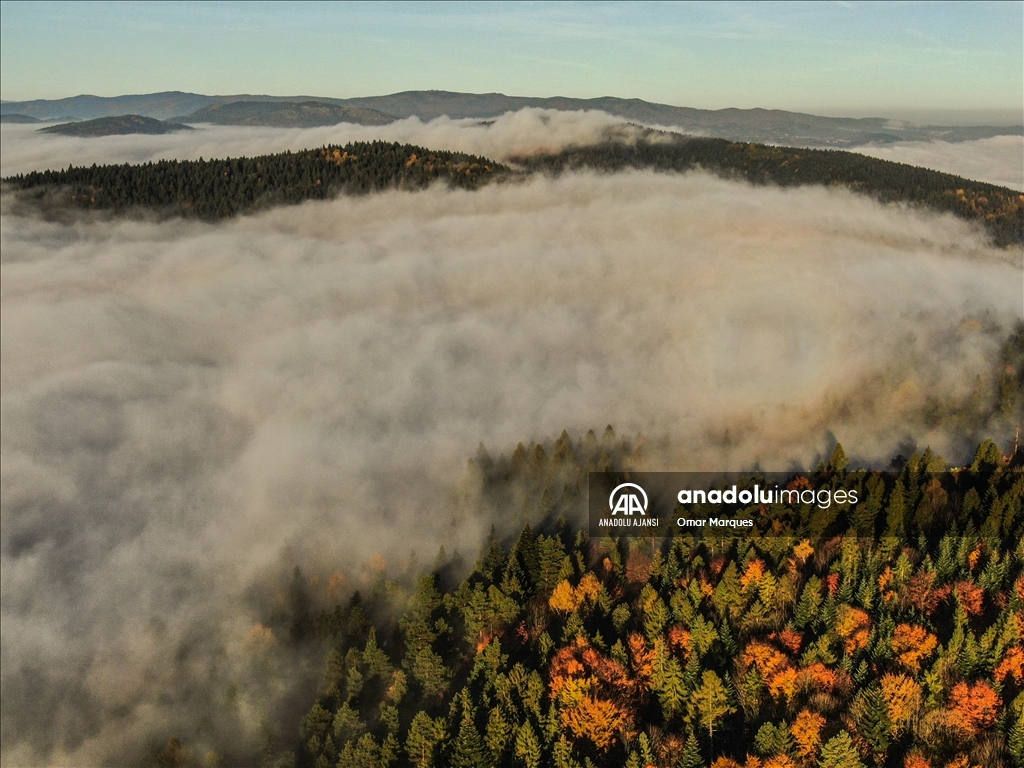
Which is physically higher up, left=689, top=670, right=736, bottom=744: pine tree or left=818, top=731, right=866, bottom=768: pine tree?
left=818, top=731, right=866, bottom=768: pine tree

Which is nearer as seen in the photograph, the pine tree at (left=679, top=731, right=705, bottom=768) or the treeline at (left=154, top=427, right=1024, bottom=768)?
the pine tree at (left=679, top=731, right=705, bottom=768)

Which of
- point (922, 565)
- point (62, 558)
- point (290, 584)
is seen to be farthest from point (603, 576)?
point (62, 558)

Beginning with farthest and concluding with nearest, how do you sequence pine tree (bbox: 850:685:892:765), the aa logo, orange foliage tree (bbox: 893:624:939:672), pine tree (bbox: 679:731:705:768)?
1. the aa logo
2. orange foliage tree (bbox: 893:624:939:672)
3. pine tree (bbox: 850:685:892:765)
4. pine tree (bbox: 679:731:705:768)

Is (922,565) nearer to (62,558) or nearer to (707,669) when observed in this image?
(707,669)

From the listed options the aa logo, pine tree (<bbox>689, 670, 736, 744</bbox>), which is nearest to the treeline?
pine tree (<bbox>689, 670, 736, 744</bbox>)

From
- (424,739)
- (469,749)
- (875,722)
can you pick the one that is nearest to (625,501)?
(424,739)

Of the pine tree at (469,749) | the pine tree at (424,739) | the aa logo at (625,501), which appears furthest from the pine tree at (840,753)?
the aa logo at (625,501)

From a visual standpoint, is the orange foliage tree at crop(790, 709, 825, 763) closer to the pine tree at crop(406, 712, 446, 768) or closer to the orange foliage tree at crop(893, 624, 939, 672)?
the orange foliage tree at crop(893, 624, 939, 672)
